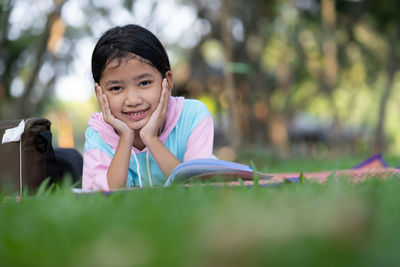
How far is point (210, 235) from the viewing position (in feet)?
2.86

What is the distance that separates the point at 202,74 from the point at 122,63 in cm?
1321

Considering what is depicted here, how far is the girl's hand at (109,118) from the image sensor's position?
8.43ft

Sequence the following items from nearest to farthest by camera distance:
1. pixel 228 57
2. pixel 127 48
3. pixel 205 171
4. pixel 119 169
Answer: pixel 205 171 → pixel 119 169 → pixel 127 48 → pixel 228 57

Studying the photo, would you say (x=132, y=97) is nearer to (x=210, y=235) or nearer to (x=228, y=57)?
(x=210, y=235)

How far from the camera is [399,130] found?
109 feet

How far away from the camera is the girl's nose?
101 inches

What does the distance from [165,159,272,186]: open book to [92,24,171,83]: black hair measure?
30.6 inches

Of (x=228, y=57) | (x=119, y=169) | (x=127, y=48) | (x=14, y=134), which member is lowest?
(x=119, y=169)

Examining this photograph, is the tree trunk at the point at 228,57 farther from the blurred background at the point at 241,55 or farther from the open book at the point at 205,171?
the open book at the point at 205,171

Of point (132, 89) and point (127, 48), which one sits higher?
point (127, 48)

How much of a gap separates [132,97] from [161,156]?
379 millimetres

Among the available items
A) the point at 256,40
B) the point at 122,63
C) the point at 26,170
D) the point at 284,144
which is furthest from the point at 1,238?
the point at 284,144

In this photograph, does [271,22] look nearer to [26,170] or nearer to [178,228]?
[26,170]

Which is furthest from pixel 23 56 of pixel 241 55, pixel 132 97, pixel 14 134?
pixel 132 97
